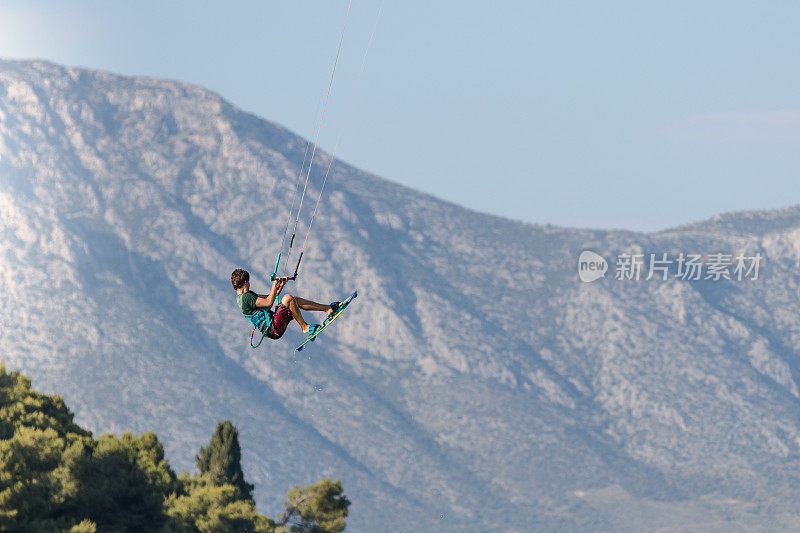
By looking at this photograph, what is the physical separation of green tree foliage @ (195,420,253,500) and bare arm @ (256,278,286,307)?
80.7 metres

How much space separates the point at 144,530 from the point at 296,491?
32.7 meters

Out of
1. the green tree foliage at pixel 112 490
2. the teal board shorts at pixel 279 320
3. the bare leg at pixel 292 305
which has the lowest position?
the green tree foliage at pixel 112 490

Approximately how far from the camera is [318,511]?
13112cm

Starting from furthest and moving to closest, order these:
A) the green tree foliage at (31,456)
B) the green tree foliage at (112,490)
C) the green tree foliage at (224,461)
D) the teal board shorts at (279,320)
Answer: the green tree foliage at (224,461), the green tree foliage at (112,490), the green tree foliage at (31,456), the teal board shorts at (279,320)

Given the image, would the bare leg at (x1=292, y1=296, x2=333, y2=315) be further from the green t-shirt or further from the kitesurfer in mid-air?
the green t-shirt

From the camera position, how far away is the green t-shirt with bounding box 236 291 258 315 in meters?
55.1

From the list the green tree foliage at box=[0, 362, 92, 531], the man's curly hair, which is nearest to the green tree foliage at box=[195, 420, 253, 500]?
the green tree foliage at box=[0, 362, 92, 531]

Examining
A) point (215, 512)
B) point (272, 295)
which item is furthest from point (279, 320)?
point (215, 512)

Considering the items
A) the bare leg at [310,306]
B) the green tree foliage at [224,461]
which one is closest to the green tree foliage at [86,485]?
the green tree foliage at [224,461]

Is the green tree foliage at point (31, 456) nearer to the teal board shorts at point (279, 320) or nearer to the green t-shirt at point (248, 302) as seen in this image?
the green t-shirt at point (248, 302)

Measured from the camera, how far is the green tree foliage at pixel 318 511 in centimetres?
13100

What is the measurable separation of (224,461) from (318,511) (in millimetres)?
10826

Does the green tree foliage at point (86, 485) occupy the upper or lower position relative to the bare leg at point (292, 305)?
lower

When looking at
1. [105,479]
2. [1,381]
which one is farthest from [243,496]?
[105,479]
